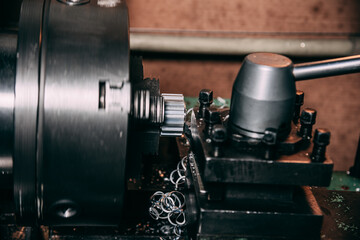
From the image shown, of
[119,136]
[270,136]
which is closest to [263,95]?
[270,136]

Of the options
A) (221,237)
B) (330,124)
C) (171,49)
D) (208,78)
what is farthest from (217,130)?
(330,124)

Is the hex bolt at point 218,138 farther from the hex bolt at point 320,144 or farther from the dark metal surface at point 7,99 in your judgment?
the dark metal surface at point 7,99

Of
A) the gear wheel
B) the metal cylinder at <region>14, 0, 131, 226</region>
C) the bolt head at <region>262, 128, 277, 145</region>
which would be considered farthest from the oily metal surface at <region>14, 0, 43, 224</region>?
the bolt head at <region>262, 128, 277, 145</region>

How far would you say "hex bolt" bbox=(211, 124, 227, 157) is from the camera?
21.9 inches

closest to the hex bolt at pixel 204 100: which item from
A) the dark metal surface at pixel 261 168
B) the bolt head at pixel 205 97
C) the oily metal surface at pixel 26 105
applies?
the bolt head at pixel 205 97

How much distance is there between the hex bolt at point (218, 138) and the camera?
1.83ft

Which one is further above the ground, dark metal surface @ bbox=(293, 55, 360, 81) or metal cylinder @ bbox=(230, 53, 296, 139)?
dark metal surface @ bbox=(293, 55, 360, 81)

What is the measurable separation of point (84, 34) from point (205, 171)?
0.25m

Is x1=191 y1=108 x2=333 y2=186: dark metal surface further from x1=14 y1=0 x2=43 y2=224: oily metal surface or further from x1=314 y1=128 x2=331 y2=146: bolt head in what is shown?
x1=14 y1=0 x2=43 y2=224: oily metal surface

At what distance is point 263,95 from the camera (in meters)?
0.56

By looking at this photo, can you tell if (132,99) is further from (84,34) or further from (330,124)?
A: (330,124)

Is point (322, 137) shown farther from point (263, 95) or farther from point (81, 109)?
point (81, 109)

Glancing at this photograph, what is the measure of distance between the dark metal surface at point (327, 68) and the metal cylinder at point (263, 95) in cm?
2

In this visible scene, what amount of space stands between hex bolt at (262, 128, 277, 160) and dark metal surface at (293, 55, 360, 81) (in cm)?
9
